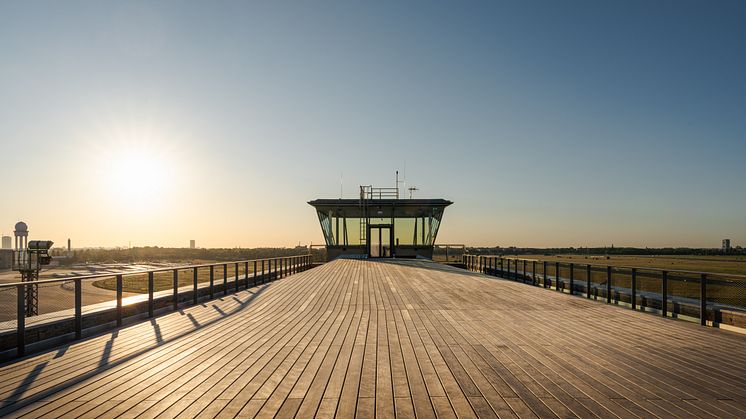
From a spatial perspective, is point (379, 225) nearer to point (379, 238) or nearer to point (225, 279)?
point (379, 238)

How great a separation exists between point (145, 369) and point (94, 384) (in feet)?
1.83

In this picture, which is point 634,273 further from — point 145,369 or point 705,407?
point 145,369

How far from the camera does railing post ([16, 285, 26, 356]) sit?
530cm

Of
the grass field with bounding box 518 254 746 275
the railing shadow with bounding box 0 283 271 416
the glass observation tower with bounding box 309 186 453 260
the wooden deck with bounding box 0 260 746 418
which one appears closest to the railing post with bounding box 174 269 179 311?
the wooden deck with bounding box 0 260 746 418

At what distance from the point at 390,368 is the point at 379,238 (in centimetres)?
2451

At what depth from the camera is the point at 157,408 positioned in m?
3.58

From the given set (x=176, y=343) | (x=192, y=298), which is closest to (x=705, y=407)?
(x=176, y=343)

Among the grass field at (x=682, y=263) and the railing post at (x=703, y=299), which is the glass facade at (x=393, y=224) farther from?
the railing post at (x=703, y=299)

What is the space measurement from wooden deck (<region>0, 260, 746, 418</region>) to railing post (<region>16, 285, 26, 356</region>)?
23 cm

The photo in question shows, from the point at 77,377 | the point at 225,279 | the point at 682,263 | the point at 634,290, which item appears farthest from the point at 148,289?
the point at 682,263

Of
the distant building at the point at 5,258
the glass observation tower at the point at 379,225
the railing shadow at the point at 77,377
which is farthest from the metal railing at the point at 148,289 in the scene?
the distant building at the point at 5,258

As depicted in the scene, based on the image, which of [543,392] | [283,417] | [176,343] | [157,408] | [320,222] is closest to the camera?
[283,417]

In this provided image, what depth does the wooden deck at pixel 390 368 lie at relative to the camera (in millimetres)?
3611

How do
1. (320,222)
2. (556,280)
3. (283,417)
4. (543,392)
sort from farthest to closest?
(320,222)
(556,280)
(543,392)
(283,417)
